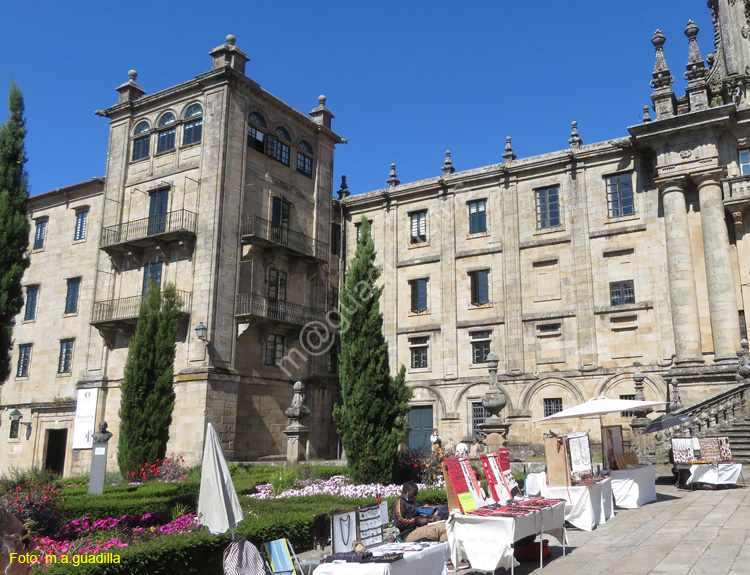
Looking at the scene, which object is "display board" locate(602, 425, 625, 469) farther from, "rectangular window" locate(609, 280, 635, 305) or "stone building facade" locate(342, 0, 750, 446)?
"rectangular window" locate(609, 280, 635, 305)

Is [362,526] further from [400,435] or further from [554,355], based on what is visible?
[554,355]

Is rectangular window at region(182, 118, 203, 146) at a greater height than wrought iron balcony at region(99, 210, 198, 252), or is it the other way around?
rectangular window at region(182, 118, 203, 146)

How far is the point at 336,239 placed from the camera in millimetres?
35719

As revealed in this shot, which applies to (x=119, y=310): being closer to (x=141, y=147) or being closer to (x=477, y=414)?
(x=141, y=147)

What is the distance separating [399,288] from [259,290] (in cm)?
795

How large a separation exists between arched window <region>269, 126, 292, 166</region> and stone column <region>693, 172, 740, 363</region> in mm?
18799

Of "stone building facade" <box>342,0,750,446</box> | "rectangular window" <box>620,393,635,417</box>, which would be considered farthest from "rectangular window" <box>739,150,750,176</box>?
"rectangular window" <box>620,393,635,417</box>

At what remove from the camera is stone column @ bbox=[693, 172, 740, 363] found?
25.0 m

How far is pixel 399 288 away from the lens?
3391 centimetres

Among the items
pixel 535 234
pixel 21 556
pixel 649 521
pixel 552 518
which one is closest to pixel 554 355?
pixel 535 234

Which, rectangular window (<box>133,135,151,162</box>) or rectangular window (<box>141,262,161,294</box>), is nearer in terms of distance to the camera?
rectangular window (<box>141,262,161,294</box>)

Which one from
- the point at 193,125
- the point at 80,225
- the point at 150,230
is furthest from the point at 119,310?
the point at 193,125

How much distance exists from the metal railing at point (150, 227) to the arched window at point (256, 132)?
464 centimetres

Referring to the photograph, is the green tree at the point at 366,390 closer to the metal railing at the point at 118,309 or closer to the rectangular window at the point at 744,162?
the metal railing at the point at 118,309
